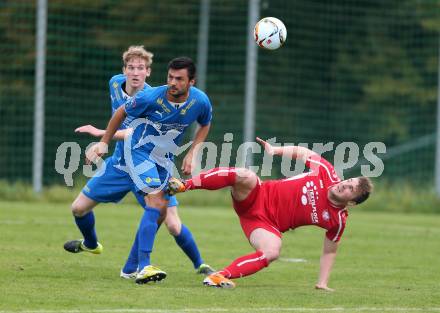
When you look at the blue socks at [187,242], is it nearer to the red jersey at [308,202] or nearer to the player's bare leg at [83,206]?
the player's bare leg at [83,206]

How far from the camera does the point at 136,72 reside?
29.5 ft

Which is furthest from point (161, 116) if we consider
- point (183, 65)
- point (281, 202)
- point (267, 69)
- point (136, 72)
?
point (267, 69)

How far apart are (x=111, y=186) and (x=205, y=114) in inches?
42.4

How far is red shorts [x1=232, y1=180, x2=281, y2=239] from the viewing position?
27.4 ft

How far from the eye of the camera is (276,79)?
23.3 m

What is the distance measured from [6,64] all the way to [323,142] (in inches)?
287

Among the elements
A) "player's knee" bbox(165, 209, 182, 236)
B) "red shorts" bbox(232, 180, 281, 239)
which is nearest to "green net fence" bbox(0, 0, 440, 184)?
"player's knee" bbox(165, 209, 182, 236)

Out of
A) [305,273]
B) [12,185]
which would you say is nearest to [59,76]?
[12,185]

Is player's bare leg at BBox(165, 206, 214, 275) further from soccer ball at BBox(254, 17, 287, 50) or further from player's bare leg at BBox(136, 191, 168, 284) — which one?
soccer ball at BBox(254, 17, 287, 50)

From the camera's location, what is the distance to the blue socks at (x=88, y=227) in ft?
30.0

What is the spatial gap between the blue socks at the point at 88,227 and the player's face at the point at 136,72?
1.23m

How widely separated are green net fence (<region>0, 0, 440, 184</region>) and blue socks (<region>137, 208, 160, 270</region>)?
12.4m

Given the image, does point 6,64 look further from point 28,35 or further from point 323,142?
point 323,142

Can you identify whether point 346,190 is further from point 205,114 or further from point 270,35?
point 270,35
